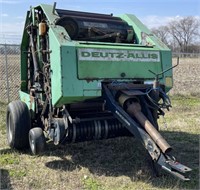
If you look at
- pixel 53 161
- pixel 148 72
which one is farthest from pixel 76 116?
pixel 148 72

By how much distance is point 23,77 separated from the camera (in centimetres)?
647

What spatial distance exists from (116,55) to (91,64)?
0.39 meters

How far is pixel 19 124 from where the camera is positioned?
17.9 feet

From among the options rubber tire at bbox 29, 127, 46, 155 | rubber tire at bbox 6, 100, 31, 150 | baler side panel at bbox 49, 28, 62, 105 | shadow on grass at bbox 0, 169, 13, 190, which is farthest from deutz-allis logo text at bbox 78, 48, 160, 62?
shadow on grass at bbox 0, 169, 13, 190

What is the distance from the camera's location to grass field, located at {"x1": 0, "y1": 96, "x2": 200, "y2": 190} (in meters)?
4.35

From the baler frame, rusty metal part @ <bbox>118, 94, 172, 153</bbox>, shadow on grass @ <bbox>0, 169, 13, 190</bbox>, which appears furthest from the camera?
the baler frame

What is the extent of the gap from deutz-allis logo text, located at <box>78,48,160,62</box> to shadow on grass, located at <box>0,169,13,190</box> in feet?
5.66

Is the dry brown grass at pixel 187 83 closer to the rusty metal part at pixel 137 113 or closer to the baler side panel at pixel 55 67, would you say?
the rusty metal part at pixel 137 113

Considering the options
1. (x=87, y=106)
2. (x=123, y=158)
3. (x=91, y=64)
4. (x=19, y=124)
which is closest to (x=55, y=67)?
(x=91, y=64)

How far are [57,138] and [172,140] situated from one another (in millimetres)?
2521

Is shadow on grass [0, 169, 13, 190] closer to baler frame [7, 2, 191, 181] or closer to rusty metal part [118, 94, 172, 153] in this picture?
baler frame [7, 2, 191, 181]

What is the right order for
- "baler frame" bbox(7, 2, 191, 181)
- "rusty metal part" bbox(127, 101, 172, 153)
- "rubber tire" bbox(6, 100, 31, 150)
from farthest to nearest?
"rubber tire" bbox(6, 100, 31, 150) < "baler frame" bbox(7, 2, 191, 181) < "rusty metal part" bbox(127, 101, 172, 153)

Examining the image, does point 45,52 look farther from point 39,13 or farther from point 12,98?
point 12,98

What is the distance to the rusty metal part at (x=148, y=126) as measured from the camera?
4012 millimetres
